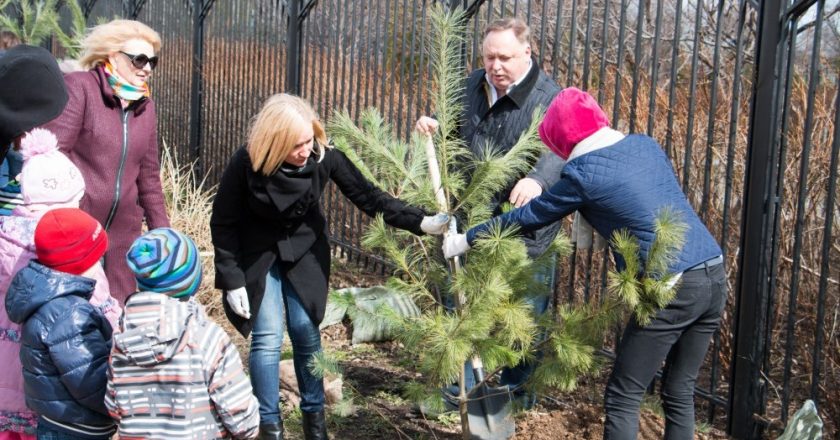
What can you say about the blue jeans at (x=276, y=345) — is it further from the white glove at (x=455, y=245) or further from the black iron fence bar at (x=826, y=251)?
the black iron fence bar at (x=826, y=251)

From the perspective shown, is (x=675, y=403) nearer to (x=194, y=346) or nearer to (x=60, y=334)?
(x=194, y=346)

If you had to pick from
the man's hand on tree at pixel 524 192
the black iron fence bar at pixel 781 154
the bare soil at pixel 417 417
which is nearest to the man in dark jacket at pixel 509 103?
the man's hand on tree at pixel 524 192

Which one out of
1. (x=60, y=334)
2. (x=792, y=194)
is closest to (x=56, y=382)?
(x=60, y=334)

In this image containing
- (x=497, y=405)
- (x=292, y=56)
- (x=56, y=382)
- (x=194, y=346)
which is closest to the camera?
(x=194, y=346)

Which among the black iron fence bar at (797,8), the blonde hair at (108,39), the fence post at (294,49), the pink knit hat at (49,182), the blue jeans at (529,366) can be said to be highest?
the fence post at (294,49)

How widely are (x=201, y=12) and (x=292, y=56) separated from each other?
2251 mm

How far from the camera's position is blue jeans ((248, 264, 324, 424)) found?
358 centimetres

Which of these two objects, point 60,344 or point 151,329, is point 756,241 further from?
point 60,344

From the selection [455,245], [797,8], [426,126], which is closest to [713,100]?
[797,8]

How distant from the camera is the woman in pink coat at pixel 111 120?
152 inches

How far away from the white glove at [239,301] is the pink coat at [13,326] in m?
0.50

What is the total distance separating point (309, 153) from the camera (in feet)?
11.2

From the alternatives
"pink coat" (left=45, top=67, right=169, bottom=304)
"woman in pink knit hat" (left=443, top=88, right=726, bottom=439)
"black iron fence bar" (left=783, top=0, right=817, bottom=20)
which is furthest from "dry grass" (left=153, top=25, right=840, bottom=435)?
"pink coat" (left=45, top=67, right=169, bottom=304)

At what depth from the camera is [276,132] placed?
10.7 feet
